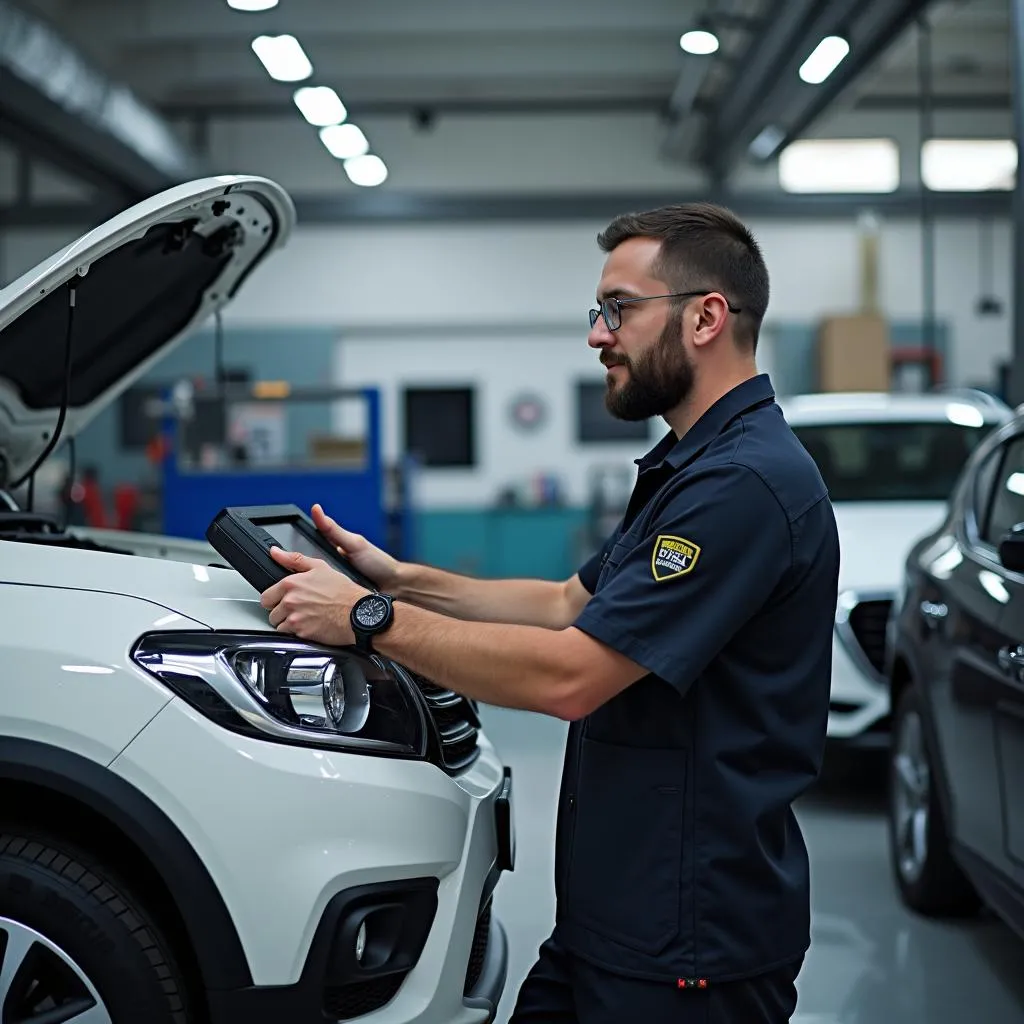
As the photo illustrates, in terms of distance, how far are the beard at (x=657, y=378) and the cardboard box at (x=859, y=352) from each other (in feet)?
35.4

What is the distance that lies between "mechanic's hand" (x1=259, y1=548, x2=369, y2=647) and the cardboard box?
1096 centimetres

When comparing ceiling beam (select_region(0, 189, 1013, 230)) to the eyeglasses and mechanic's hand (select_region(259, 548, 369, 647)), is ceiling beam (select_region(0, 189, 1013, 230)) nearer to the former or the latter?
the eyeglasses

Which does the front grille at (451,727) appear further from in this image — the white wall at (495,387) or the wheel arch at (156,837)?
the white wall at (495,387)

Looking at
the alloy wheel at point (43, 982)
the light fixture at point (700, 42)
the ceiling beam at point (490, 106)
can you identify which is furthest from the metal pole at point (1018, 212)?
the ceiling beam at point (490, 106)

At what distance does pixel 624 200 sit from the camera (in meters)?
13.0

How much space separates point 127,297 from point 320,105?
7440 millimetres

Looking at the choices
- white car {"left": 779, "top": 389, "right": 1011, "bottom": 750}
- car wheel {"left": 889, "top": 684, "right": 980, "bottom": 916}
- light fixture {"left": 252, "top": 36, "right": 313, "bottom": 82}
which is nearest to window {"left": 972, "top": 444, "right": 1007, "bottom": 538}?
car wheel {"left": 889, "top": 684, "right": 980, "bottom": 916}

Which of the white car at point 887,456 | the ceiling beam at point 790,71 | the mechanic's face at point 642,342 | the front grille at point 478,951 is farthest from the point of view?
the ceiling beam at point 790,71

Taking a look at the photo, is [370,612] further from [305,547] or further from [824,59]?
[824,59]

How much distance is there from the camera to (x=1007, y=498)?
304 centimetres

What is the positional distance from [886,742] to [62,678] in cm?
336

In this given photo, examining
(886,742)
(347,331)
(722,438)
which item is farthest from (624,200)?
(722,438)

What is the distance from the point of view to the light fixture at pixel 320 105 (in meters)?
9.23

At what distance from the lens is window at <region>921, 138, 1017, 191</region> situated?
13023 mm
